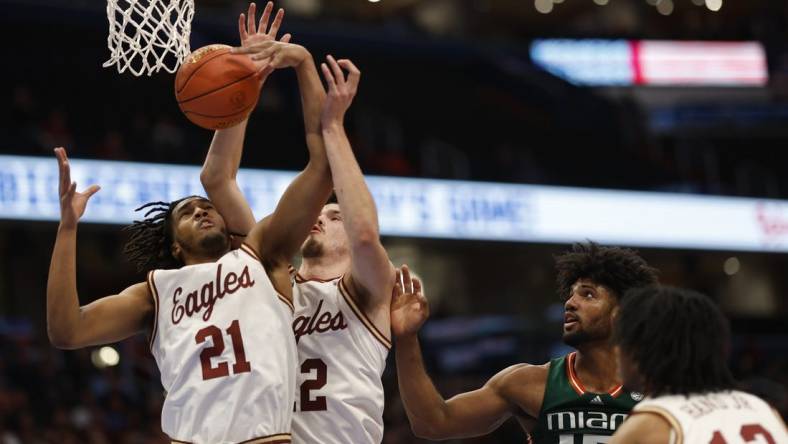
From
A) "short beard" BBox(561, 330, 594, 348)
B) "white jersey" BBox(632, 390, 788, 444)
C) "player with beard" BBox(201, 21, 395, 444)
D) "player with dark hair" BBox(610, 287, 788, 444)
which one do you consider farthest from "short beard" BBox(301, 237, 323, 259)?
"white jersey" BBox(632, 390, 788, 444)

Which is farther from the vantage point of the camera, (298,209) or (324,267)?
(324,267)

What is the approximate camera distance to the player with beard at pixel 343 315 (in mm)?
4535

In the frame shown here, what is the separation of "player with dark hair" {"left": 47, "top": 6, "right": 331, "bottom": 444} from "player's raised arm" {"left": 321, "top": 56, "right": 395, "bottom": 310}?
7 cm

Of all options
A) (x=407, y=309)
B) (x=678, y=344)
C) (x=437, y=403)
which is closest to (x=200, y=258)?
(x=407, y=309)

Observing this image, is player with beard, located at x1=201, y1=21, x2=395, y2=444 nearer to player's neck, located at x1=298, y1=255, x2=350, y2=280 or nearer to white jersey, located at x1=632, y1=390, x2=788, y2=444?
player's neck, located at x1=298, y1=255, x2=350, y2=280

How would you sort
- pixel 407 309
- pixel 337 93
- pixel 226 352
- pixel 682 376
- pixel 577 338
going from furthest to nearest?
pixel 577 338
pixel 407 309
pixel 337 93
pixel 226 352
pixel 682 376

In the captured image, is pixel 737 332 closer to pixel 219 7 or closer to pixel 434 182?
pixel 434 182

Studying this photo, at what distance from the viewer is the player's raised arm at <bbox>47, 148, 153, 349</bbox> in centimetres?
450

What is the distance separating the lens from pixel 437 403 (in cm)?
538

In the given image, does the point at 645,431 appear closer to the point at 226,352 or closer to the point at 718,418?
the point at 718,418

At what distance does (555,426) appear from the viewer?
17.2 ft

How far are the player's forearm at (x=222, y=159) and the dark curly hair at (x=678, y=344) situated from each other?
6.72 ft

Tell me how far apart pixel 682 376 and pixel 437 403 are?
1835 mm

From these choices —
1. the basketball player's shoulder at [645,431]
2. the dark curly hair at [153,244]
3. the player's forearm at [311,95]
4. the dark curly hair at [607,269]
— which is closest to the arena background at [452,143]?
the dark curly hair at [153,244]
